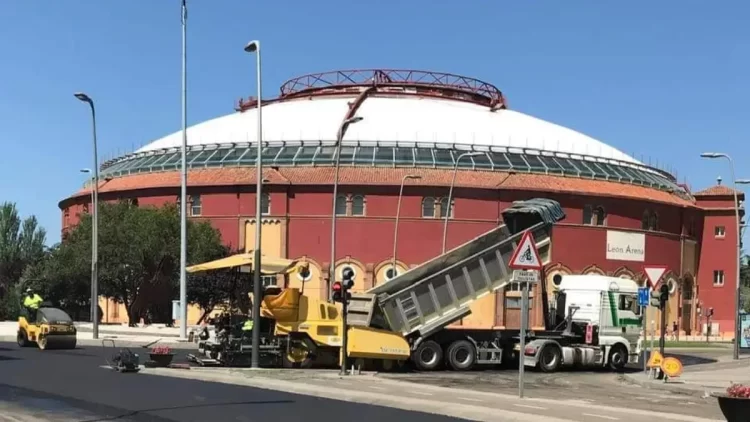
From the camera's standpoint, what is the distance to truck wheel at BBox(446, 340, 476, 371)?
1142 inches

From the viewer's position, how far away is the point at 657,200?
74250 mm

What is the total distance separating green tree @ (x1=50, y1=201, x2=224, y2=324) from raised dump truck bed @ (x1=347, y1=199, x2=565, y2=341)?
3352cm

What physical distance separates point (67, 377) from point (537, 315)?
98.5 feet

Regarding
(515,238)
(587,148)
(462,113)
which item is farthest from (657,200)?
(515,238)

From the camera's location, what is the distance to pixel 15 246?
291 ft

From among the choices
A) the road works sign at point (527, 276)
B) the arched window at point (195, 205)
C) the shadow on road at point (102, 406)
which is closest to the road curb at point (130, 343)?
the shadow on road at point (102, 406)

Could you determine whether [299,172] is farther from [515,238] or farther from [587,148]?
[515,238]

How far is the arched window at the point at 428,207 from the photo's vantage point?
223 feet

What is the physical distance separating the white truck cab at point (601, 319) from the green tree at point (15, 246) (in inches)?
2616

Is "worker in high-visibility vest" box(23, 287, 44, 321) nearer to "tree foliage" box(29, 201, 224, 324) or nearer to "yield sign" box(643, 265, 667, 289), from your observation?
"yield sign" box(643, 265, 667, 289)

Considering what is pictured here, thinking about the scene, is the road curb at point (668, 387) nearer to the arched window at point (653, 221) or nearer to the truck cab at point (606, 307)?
the truck cab at point (606, 307)


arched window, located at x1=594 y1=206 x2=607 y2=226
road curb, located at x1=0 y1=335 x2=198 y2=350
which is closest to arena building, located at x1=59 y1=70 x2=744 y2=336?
arched window, located at x1=594 y1=206 x2=607 y2=226

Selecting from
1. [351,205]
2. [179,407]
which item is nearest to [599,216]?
[351,205]

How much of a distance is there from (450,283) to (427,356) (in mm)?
2285
